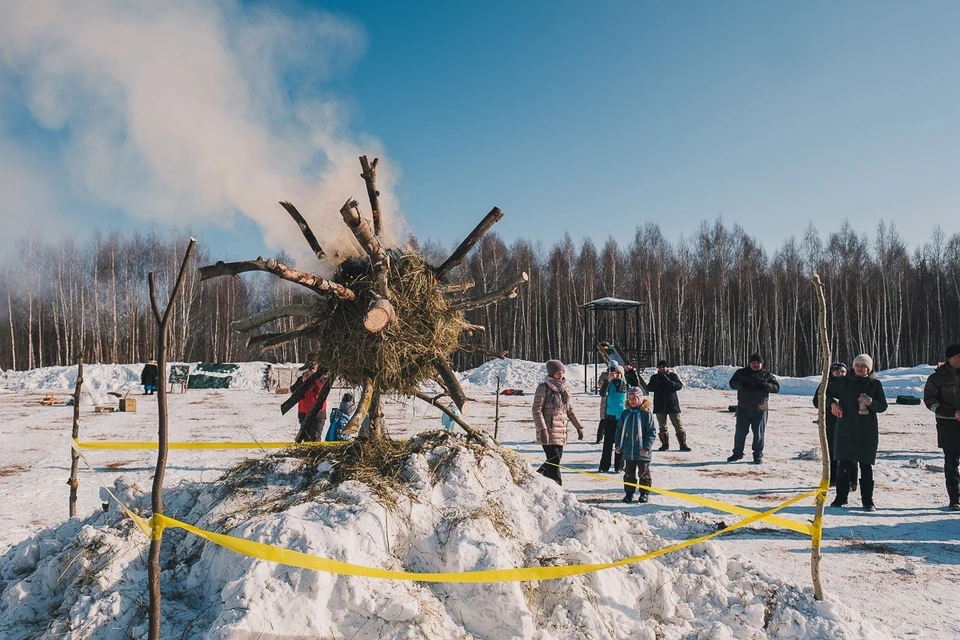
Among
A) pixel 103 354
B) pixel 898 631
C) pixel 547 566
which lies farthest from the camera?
pixel 103 354

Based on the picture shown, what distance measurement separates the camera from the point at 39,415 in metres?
16.5

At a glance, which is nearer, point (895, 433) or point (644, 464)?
point (644, 464)

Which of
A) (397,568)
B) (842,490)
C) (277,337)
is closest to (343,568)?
(397,568)

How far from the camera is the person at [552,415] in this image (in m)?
6.86

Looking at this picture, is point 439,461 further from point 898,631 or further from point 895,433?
point 895,433

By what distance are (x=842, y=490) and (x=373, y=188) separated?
665cm

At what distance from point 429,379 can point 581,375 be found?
26617 millimetres

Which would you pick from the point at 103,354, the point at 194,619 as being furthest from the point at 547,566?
the point at 103,354

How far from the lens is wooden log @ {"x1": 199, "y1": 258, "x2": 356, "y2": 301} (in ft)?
10.5

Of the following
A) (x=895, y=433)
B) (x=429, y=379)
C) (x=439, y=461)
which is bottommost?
(x=895, y=433)

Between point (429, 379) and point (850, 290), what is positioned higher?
point (850, 290)

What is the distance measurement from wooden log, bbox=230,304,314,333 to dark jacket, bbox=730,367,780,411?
760cm

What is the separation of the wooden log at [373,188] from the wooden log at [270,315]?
796mm

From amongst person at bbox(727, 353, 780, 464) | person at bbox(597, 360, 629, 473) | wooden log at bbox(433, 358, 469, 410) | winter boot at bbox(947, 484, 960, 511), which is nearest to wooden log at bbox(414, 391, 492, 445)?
wooden log at bbox(433, 358, 469, 410)
